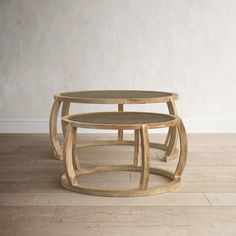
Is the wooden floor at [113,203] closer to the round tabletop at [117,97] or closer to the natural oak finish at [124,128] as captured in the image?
the natural oak finish at [124,128]

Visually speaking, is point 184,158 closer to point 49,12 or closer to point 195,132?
point 195,132

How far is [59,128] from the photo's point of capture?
3986mm

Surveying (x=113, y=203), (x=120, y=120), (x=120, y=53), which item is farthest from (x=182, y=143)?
(x=120, y=53)

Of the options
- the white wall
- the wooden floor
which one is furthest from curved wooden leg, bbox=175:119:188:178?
the white wall

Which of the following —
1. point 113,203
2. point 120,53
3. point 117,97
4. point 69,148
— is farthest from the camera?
point 120,53

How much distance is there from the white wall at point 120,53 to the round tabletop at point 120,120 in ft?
4.93

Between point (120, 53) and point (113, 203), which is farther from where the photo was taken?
point (120, 53)

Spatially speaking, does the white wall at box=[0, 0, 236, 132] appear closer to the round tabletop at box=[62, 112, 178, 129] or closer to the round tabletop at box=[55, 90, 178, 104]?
the round tabletop at box=[55, 90, 178, 104]

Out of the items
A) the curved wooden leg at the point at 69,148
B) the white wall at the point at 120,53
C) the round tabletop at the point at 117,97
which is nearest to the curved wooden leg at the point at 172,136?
the round tabletop at the point at 117,97

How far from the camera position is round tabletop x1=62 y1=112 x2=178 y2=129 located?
2156 mm

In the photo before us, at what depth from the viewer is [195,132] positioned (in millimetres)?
3984

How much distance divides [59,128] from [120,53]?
2.38ft

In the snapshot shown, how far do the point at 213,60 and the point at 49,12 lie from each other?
49.7 inches

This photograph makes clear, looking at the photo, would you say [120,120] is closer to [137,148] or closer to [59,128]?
[137,148]
